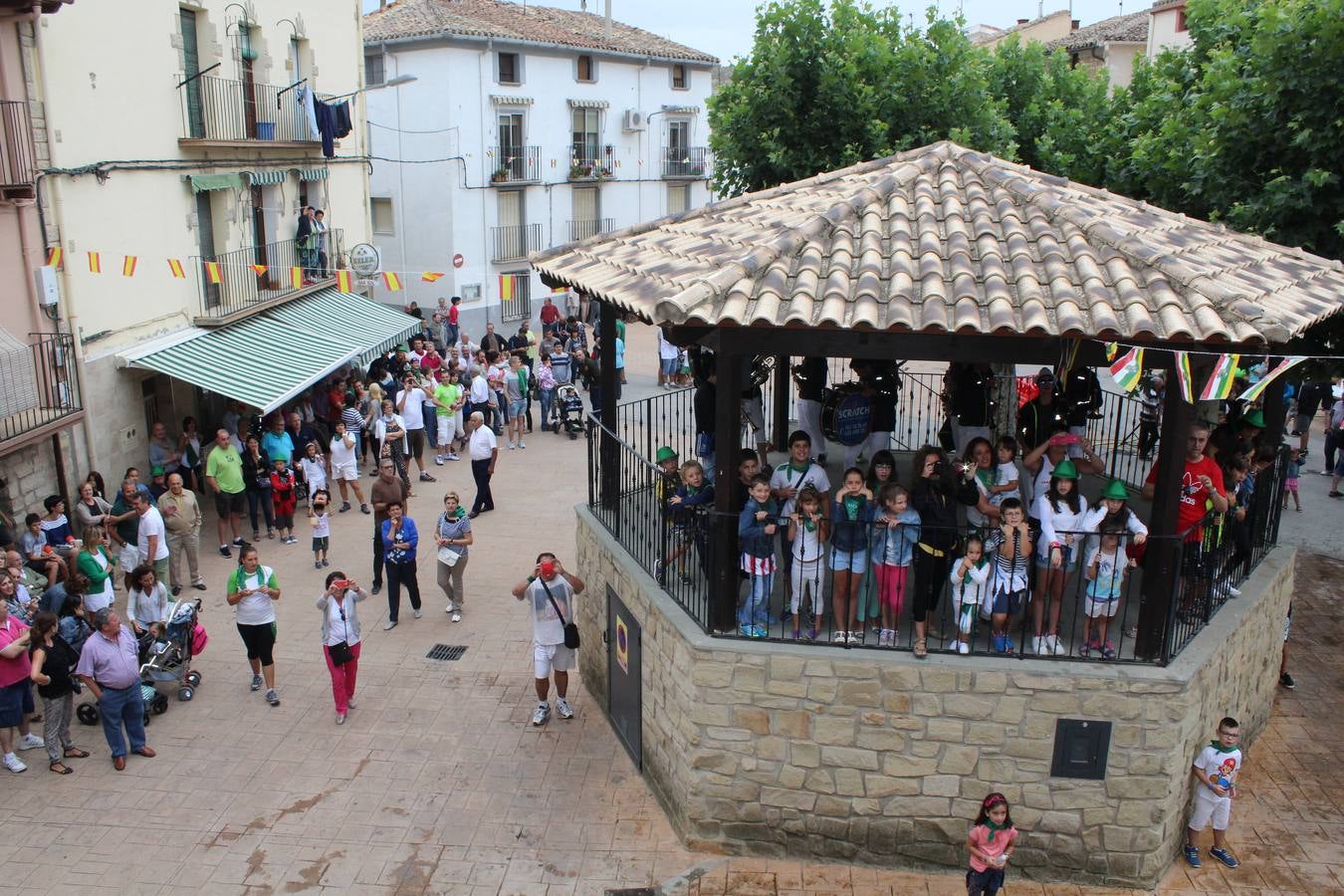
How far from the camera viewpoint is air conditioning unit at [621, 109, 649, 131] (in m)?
35.7

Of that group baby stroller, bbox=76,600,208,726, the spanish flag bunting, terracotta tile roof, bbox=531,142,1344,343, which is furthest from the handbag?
the spanish flag bunting

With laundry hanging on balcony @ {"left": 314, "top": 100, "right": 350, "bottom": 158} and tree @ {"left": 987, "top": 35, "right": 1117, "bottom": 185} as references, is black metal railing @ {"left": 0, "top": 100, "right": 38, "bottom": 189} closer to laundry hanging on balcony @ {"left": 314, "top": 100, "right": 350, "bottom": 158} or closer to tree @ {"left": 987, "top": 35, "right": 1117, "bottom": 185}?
laundry hanging on balcony @ {"left": 314, "top": 100, "right": 350, "bottom": 158}

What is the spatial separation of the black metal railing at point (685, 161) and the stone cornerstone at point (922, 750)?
1232 inches

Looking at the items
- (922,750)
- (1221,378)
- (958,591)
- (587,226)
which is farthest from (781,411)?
(587,226)

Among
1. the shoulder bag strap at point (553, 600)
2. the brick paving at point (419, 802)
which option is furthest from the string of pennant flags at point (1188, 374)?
the shoulder bag strap at point (553, 600)

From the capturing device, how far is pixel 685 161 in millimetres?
38500

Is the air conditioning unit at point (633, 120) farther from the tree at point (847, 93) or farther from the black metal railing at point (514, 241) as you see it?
the tree at point (847, 93)

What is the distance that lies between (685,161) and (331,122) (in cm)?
1950

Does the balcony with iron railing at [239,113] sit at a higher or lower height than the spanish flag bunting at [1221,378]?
higher

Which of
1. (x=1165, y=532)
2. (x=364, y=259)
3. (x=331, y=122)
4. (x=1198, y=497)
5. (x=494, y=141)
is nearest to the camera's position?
(x=1165, y=532)

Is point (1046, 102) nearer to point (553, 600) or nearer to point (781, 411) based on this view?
point (781, 411)

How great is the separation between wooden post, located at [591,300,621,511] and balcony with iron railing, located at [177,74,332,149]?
9675mm

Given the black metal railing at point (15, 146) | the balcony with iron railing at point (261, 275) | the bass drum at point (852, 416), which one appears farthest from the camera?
the balcony with iron railing at point (261, 275)

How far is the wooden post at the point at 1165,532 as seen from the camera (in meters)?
7.34
